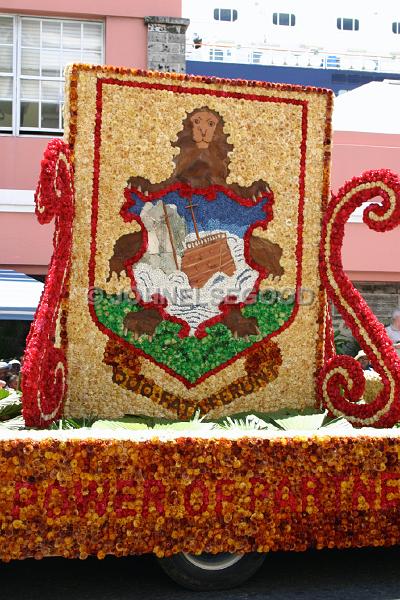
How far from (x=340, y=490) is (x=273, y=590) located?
624 millimetres

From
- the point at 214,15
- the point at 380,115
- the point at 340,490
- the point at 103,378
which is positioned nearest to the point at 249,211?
the point at 103,378

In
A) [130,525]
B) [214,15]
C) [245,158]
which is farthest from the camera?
[214,15]

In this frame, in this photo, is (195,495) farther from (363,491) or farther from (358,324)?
(358,324)

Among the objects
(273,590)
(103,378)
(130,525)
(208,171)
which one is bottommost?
(273,590)

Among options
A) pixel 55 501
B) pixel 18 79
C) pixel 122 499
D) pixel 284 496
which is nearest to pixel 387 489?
pixel 284 496

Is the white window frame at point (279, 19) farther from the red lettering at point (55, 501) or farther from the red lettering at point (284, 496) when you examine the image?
the red lettering at point (55, 501)

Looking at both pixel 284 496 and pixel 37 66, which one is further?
pixel 37 66

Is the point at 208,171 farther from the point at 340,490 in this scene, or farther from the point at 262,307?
the point at 340,490

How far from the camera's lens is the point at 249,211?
20.8 feet

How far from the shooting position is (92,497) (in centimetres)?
455

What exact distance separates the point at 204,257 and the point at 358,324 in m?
1.14

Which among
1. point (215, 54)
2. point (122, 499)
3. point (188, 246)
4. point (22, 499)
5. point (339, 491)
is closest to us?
point (22, 499)

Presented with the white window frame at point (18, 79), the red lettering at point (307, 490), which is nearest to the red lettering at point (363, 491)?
the red lettering at point (307, 490)

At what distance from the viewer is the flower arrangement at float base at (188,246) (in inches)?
237
